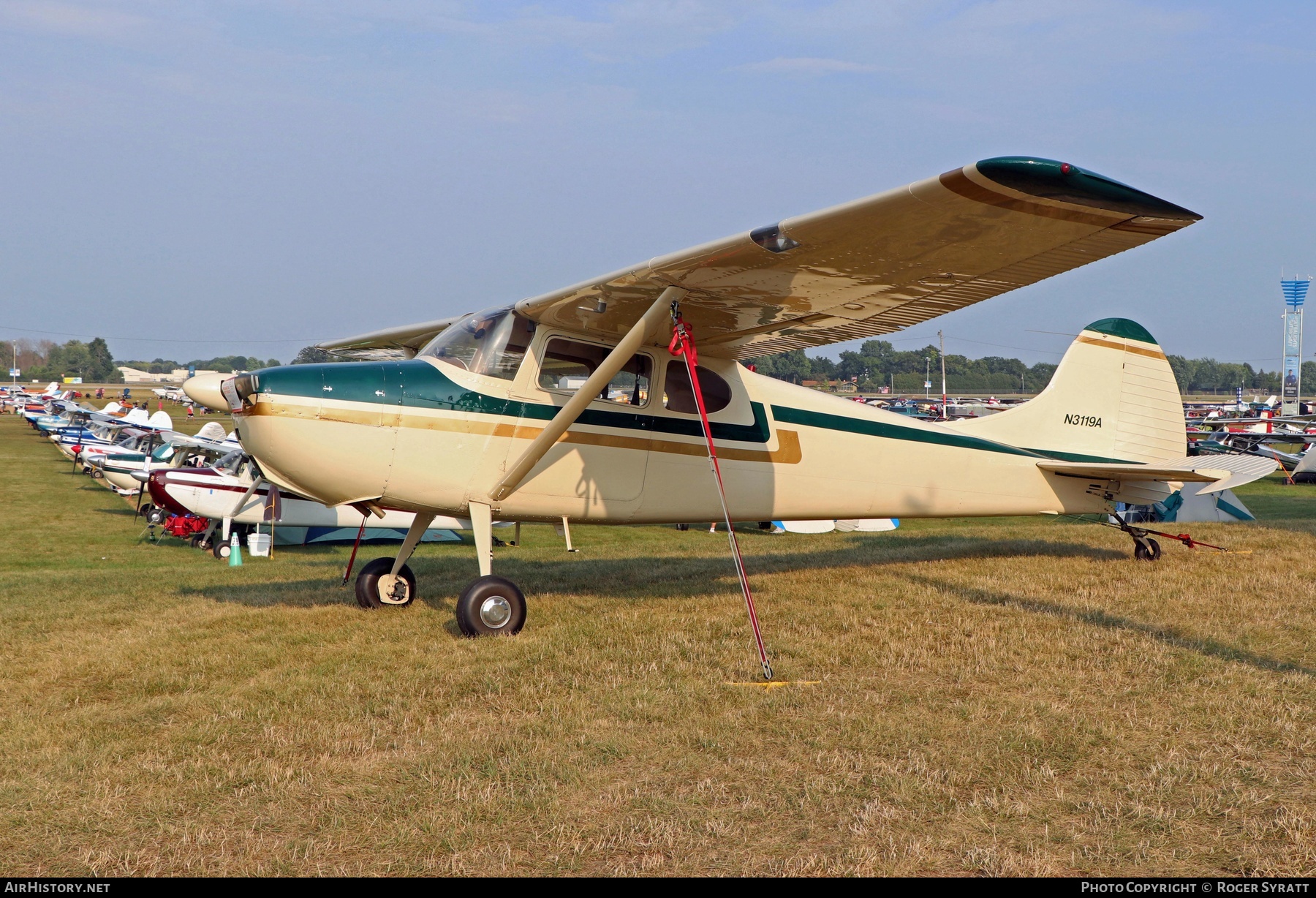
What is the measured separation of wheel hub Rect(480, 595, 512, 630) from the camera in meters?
6.73

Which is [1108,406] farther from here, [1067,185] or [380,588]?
[380,588]

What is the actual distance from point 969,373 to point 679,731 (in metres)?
151

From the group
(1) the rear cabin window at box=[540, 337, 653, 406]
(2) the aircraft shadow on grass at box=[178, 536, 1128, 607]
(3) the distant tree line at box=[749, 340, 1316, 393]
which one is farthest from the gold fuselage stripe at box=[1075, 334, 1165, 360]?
(3) the distant tree line at box=[749, 340, 1316, 393]

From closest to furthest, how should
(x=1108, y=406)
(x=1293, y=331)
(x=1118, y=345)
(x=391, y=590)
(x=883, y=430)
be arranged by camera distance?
(x=391, y=590) < (x=883, y=430) < (x=1108, y=406) < (x=1118, y=345) < (x=1293, y=331)

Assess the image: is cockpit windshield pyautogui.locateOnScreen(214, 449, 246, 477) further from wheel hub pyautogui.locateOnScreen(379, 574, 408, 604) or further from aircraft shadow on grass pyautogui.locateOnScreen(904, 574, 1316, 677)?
aircraft shadow on grass pyautogui.locateOnScreen(904, 574, 1316, 677)

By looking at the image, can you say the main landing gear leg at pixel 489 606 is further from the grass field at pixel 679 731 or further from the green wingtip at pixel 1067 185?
the green wingtip at pixel 1067 185

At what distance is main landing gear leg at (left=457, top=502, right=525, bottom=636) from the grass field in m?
0.20

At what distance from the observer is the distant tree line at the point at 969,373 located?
126812 mm

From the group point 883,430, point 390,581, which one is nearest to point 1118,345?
point 883,430

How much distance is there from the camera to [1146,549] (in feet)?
33.4

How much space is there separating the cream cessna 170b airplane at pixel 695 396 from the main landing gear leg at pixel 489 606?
13 mm

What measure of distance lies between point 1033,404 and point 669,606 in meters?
5.00

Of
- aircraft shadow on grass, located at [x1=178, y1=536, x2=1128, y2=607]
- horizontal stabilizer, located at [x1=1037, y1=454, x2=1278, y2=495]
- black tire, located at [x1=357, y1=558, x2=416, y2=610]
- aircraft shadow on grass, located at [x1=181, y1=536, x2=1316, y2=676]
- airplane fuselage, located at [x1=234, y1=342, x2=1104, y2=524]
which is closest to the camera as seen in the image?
airplane fuselage, located at [x1=234, y1=342, x2=1104, y2=524]

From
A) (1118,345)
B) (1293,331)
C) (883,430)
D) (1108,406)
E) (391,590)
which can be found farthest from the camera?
(1293,331)
